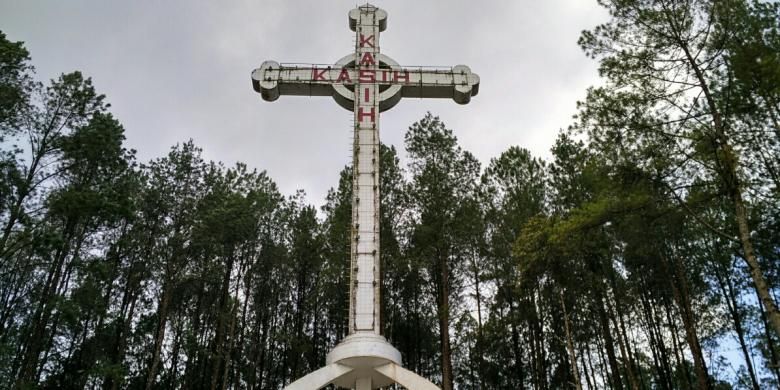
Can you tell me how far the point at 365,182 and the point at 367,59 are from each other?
347cm

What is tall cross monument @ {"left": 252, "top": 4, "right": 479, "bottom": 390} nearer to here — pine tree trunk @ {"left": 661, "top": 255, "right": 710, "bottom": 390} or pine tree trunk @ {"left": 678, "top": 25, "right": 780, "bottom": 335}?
pine tree trunk @ {"left": 678, "top": 25, "right": 780, "bottom": 335}

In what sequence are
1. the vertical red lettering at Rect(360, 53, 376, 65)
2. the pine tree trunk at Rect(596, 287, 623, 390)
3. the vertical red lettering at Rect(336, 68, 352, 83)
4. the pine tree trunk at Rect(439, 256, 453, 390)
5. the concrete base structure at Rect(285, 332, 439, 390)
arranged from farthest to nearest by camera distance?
the pine tree trunk at Rect(439, 256, 453, 390) → the pine tree trunk at Rect(596, 287, 623, 390) → the vertical red lettering at Rect(360, 53, 376, 65) → the vertical red lettering at Rect(336, 68, 352, 83) → the concrete base structure at Rect(285, 332, 439, 390)

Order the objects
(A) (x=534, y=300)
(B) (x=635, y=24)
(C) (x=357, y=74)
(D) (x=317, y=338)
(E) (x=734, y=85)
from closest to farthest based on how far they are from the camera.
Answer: (E) (x=734, y=85), (B) (x=635, y=24), (C) (x=357, y=74), (A) (x=534, y=300), (D) (x=317, y=338)

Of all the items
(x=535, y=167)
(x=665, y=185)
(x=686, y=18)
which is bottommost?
(x=665, y=185)

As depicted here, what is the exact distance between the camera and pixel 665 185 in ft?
34.2

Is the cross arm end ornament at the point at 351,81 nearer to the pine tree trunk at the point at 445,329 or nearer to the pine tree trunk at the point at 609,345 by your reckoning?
the pine tree trunk at the point at 445,329

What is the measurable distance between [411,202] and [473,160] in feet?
8.18

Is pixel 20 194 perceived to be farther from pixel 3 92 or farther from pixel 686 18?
pixel 686 18

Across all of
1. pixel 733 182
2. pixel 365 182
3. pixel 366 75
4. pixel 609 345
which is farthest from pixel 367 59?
pixel 609 345

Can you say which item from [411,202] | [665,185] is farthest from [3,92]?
[665,185]

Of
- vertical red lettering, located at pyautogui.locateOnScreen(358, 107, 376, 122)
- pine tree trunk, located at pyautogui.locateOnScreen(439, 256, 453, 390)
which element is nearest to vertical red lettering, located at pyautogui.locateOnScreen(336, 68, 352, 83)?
vertical red lettering, located at pyautogui.locateOnScreen(358, 107, 376, 122)

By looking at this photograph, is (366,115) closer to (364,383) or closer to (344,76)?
(344,76)

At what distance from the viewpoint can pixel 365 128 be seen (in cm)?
1247

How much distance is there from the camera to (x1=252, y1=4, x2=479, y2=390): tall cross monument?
9867mm
